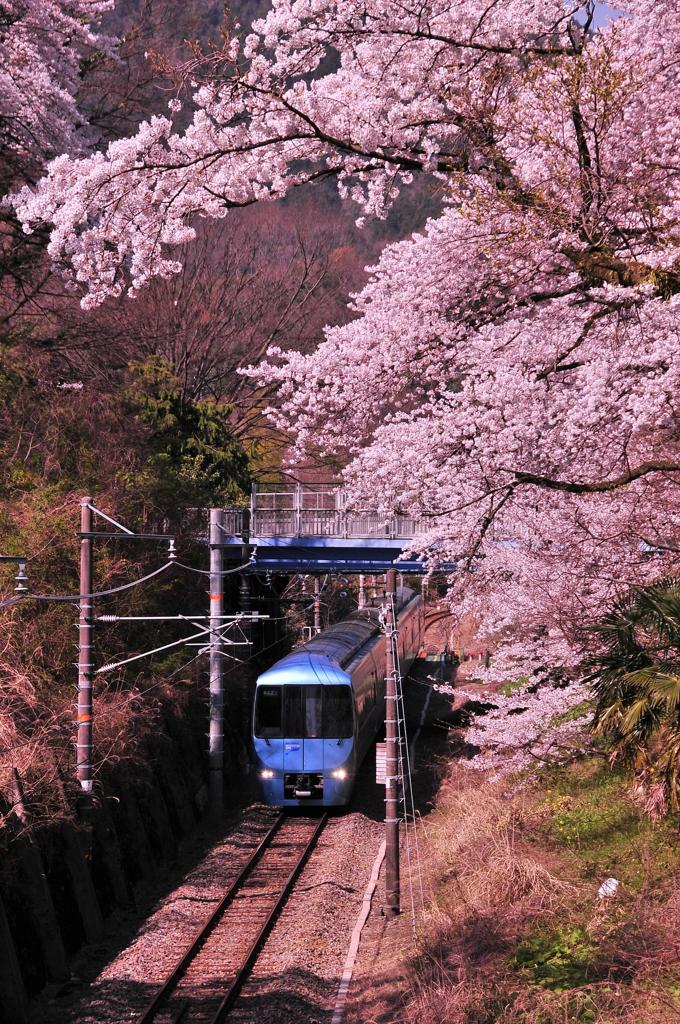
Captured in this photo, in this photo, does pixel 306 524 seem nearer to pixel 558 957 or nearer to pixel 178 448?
pixel 178 448

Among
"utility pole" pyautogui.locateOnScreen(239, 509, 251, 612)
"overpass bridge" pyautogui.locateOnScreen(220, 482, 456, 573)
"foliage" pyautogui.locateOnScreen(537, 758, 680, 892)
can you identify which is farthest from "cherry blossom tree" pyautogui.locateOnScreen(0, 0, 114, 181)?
"foliage" pyautogui.locateOnScreen(537, 758, 680, 892)

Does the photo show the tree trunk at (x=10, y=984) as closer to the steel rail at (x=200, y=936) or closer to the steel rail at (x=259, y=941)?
the steel rail at (x=200, y=936)

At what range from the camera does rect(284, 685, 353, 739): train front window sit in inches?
850

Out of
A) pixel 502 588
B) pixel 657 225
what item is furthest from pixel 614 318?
pixel 502 588

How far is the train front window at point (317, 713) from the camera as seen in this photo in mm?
21594

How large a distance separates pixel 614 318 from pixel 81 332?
16981 mm

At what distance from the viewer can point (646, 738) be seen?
32.1ft

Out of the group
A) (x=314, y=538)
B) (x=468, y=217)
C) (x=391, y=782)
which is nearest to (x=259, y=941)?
(x=391, y=782)

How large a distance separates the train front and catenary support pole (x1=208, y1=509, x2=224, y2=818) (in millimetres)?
1152

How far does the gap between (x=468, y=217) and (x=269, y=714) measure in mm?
14722

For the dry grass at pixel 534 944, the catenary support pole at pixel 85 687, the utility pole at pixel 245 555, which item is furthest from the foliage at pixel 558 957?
the utility pole at pixel 245 555

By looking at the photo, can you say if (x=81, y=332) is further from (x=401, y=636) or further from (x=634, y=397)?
(x=634, y=397)

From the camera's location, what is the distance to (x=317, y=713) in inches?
851

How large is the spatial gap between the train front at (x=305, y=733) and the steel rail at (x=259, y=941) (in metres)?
1.20
